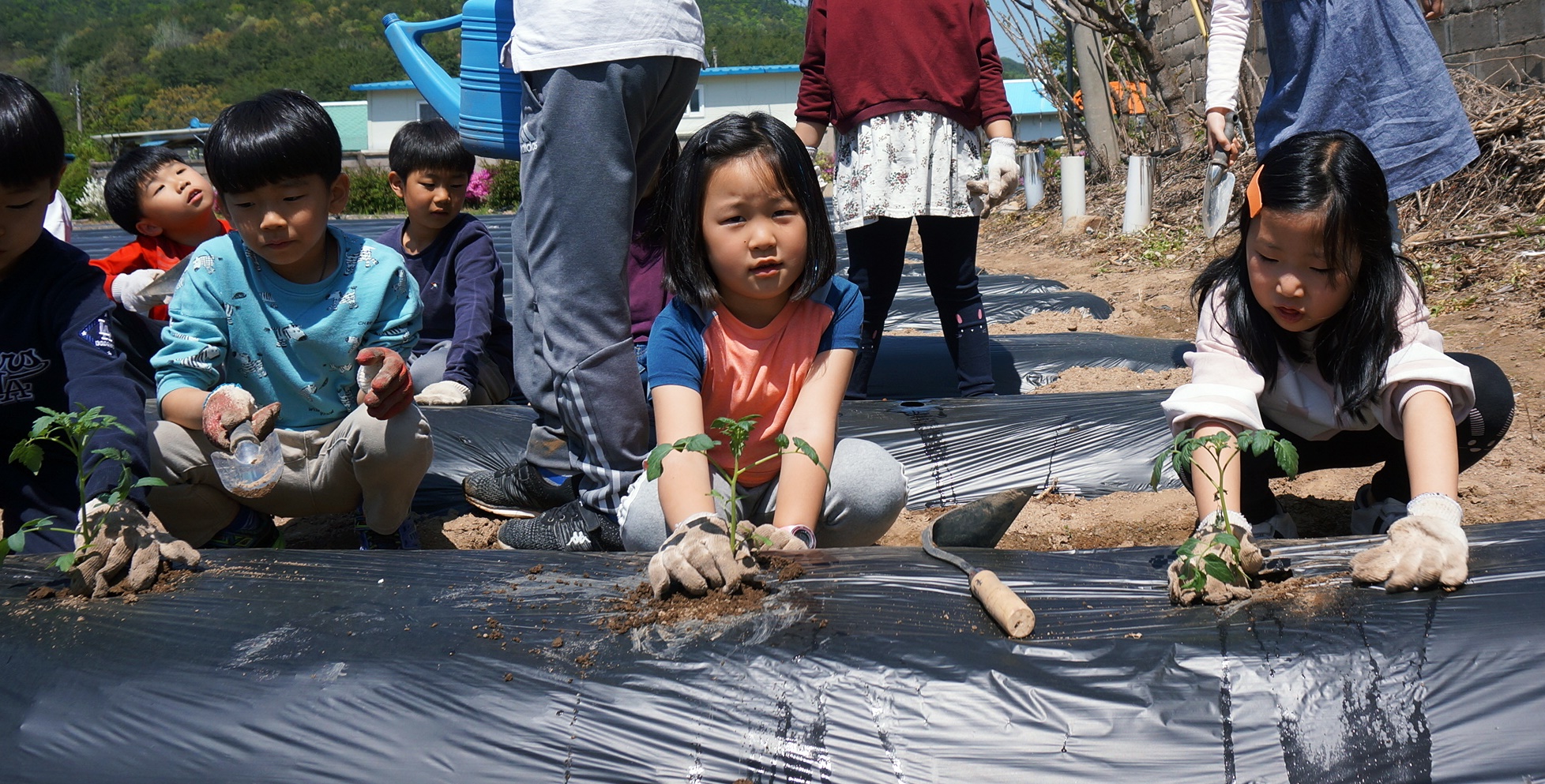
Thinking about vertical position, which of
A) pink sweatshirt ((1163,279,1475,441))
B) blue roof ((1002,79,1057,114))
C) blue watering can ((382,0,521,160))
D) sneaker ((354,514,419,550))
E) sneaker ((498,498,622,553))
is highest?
blue roof ((1002,79,1057,114))

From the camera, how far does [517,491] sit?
2.44m

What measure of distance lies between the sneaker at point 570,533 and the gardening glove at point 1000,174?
1.57 metres

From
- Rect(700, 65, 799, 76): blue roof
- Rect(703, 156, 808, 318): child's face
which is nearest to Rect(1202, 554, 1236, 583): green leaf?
Rect(703, 156, 808, 318): child's face

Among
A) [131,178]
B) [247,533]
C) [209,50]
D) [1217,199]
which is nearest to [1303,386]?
[247,533]

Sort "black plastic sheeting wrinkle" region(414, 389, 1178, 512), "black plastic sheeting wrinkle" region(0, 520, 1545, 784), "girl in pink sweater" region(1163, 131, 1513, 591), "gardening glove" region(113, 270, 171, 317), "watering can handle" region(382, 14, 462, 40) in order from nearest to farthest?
"black plastic sheeting wrinkle" region(0, 520, 1545, 784) < "girl in pink sweater" region(1163, 131, 1513, 591) < "black plastic sheeting wrinkle" region(414, 389, 1178, 512) < "gardening glove" region(113, 270, 171, 317) < "watering can handle" region(382, 14, 462, 40)

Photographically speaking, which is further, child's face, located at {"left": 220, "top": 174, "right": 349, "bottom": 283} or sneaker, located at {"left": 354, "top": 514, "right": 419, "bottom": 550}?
sneaker, located at {"left": 354, "top": 514, "right": 419, "bottom": 550}

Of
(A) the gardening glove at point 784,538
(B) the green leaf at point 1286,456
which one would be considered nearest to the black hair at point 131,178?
(A) the gardening glove at point 784,538

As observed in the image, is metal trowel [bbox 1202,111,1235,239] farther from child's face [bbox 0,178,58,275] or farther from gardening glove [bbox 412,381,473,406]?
child's face [bbox 0,178,58,275]

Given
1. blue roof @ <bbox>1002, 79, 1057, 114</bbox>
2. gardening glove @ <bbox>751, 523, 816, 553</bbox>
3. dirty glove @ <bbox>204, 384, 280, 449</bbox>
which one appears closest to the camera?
gardening glove @ <bbox>751, 523, 816, 553</bbox>

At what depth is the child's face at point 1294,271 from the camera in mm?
1654

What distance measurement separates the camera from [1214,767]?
41.0 inches

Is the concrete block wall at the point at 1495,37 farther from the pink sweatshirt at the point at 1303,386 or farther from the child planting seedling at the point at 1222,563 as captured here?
the child planting seedling at the point at 1222,563

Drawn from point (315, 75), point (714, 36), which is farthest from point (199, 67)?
point (714, 36)

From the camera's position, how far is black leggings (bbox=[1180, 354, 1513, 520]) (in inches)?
73.8
